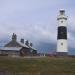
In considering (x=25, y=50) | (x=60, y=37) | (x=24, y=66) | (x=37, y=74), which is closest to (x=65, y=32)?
(x=60, y=37)

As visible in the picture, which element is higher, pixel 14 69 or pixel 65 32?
pixel 65 32

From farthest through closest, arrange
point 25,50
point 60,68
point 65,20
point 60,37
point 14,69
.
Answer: point 25,50, point 65,20, point 60,37, point 60,68, point 14,69

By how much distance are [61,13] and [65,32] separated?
205 inches

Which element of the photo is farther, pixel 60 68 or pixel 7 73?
pixel 60 68

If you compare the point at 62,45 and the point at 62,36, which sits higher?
the point at 62,36

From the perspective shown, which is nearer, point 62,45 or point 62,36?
point 62,36

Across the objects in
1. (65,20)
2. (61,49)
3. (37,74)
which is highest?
(65,20)

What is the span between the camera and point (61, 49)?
46.5 m

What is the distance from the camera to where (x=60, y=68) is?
26516mm

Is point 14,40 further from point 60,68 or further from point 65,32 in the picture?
point 60,68

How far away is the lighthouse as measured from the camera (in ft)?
148

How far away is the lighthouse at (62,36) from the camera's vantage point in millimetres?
45213

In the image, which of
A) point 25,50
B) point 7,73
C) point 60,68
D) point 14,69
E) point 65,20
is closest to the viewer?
point 7,73

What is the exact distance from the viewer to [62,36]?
45094 mm
